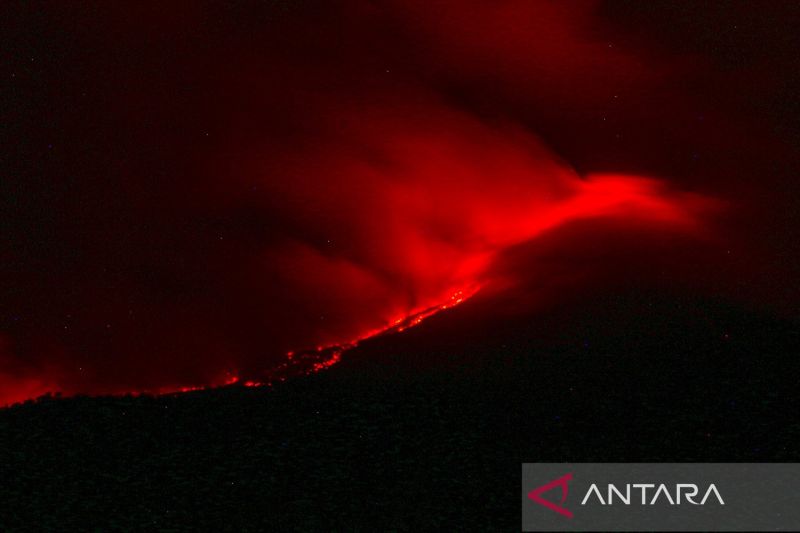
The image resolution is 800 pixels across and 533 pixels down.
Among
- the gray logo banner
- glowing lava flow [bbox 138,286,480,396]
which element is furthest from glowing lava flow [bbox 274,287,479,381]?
the gray logo banner

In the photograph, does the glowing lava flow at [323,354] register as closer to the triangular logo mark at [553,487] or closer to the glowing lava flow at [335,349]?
the glowing lava flow at [335,349]

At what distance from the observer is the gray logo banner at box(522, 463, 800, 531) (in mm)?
2049

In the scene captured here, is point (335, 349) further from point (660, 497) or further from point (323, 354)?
point (660, 497)

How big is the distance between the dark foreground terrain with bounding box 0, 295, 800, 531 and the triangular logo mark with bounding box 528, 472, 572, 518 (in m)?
0.05

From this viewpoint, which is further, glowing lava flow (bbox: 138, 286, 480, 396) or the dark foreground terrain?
glowing lava flow (bbox: 138, 286, 480, 396)

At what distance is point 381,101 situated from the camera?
3.47 metres

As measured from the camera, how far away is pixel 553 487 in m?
2.15

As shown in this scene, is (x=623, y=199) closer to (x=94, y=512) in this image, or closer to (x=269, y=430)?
(x=269, y=430)

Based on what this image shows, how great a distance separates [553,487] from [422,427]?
333mm

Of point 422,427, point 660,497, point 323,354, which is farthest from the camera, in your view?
point 323,354

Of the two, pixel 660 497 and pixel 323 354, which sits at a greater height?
pixel 323 354

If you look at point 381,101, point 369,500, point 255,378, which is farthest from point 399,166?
point 369,500

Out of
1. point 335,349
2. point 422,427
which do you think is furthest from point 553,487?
point 335,349

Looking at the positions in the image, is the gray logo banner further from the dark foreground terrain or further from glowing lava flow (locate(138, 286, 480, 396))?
glowing lava flow (locate(138, 286, 480, 396))
